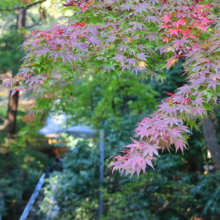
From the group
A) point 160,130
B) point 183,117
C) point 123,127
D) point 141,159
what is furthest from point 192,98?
point 123,127

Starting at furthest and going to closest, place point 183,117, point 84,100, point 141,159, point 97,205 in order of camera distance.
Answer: point 84,100
point 97,205
point 183,117
point 141,159

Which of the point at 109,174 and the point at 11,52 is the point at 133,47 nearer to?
the point at 109,174

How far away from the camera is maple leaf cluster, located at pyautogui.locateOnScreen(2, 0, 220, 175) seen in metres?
2.00

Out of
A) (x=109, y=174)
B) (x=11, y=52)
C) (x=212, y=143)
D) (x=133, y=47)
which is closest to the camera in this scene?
(x=133, y=47)

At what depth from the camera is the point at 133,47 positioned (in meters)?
2.34

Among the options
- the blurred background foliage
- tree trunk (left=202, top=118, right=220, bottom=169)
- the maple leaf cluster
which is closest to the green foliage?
the blurred background foliage

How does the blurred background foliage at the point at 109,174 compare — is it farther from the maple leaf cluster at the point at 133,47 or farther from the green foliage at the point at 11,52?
the maple leaf cluster at the point at 133,47

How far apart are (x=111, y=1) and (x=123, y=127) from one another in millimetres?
3850

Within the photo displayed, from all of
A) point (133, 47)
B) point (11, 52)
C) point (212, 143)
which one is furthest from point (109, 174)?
point (133, 47)

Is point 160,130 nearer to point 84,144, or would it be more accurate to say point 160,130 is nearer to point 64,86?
point 64,86

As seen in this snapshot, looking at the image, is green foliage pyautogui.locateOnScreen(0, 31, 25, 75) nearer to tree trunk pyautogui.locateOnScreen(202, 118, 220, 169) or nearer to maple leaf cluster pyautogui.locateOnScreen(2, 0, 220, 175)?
maple leaf cluster pyautogui.locateOnScreen(2, 0, 220, 175)

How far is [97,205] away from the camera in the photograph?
5.80 m

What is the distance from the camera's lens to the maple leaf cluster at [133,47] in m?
2.00

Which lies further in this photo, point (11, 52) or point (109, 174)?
point (11, 52)
